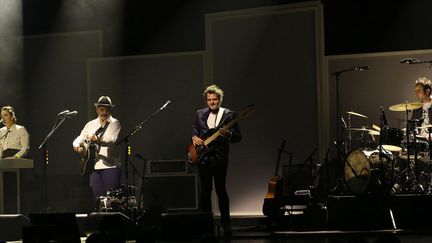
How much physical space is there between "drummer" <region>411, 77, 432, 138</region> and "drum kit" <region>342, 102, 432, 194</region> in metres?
0.10

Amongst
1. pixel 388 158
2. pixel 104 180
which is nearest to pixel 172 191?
pixel 104 180

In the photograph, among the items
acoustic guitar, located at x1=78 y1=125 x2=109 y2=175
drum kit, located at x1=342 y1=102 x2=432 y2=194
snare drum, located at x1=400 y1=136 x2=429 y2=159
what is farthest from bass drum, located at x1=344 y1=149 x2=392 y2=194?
acoustic guitar, located at x1=78 y1=125 x2=109 y2=175

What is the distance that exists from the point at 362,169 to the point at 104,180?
332cm

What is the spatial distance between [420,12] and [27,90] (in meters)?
6.48

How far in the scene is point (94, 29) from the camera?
38.3 ft

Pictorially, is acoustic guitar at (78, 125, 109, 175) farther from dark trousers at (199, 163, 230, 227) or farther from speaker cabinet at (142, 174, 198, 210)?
dark trousers at (199, 163, 230, 227)

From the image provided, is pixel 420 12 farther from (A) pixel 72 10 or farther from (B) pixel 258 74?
(A) pixel 72 10

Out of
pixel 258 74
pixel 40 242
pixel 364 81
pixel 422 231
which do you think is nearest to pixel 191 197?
pixel 258 74

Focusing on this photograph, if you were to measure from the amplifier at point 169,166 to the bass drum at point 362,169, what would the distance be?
8.58 feet

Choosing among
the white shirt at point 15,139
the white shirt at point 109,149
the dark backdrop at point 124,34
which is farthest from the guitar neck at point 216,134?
the white shirt at point 15,139

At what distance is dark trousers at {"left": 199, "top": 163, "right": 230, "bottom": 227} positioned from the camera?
787cm

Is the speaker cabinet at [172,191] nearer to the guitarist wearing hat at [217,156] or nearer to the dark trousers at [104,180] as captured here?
the dark trousers at [104,180]

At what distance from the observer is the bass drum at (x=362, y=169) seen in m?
8.47

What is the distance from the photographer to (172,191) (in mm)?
10266
